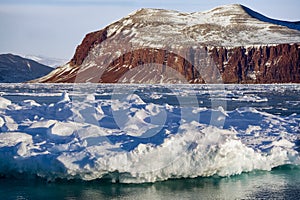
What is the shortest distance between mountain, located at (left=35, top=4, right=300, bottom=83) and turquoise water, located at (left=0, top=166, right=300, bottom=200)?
9771 cm

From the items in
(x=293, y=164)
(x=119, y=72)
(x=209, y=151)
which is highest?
(x=209, y=151)

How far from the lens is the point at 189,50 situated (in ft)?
391

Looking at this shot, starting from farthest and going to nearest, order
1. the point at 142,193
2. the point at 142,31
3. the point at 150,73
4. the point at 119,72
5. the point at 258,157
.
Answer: the point at 142,31 < the point at 119,72 < the point at 150,73 < the point at 258,157 < the point at 142,193

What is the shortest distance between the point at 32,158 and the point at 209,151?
11.8ft

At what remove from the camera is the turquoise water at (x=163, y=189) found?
373 inches

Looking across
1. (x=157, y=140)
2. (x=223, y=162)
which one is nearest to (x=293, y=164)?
(x=223, y=162)

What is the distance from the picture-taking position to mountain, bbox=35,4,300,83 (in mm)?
114625

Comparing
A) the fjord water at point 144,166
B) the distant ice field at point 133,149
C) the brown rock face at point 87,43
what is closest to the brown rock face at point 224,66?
the brown rock face at point 87,43

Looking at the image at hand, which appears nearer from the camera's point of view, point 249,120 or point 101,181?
point 101,181

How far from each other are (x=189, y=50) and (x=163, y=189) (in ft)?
363

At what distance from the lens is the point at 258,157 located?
11.0 metres

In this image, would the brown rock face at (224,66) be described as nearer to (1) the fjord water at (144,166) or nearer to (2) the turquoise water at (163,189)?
(1) the fjord water at (144,166)

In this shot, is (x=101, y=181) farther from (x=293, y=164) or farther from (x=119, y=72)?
(x=119, y=72)

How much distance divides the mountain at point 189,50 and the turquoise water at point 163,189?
97709 millimetres
